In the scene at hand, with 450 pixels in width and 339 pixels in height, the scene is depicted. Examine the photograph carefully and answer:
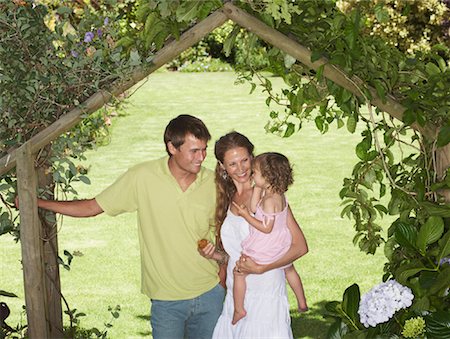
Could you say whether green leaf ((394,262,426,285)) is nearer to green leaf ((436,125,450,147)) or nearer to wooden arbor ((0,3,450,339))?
wooden arbor ((0,3,450,339))

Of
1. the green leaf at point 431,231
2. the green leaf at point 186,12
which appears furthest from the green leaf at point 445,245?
the green leaf at point 186,12

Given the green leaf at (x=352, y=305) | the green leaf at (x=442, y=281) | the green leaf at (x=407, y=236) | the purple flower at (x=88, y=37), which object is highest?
the purple flower at (x=88, y=37)

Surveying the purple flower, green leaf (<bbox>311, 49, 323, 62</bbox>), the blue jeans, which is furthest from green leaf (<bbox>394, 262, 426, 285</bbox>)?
the purple flower

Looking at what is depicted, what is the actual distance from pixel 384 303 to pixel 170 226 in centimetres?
98

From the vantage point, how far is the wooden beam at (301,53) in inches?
151

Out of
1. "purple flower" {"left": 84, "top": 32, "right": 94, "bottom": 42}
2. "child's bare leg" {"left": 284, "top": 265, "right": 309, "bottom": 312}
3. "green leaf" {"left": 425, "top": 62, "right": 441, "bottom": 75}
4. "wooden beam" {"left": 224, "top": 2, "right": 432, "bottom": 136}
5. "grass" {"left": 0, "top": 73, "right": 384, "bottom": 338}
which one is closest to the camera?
"wooden beam" {"left": 224, "top": 2, "right": 432, "bottom": 136}

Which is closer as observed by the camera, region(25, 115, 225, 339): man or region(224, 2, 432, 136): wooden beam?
region(224, 2, 432, 136): wooden beam

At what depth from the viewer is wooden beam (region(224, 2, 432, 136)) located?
383 cm

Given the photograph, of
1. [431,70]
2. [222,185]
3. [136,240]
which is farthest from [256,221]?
[136,240]

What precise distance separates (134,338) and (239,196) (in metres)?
2.57

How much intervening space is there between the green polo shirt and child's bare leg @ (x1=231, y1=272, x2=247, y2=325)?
96mm

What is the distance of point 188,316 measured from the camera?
418 centimetres

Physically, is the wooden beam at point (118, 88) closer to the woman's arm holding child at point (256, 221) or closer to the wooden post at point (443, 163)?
the woman's arm holding child at point (256, 221)

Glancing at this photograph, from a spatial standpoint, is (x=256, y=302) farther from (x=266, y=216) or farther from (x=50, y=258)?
(x=50, y=258)
